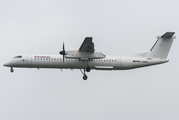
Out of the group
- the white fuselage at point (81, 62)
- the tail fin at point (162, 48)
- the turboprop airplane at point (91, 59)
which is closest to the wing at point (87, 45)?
the turboprop airplane at point (91, 59)

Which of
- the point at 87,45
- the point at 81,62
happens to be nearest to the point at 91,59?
the point at 81,62

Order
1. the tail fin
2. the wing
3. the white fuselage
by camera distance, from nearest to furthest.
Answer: the wing → the white fuselage → the tail fin

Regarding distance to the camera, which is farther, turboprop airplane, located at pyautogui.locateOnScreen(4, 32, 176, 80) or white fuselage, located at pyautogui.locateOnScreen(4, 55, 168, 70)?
white fuselage, located at pyautogui.locateOnScreen(4, 55, 168, 70)

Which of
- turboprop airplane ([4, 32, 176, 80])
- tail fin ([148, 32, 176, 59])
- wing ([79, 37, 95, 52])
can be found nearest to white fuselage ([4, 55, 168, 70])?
turboprop airplane ([4, 32, 176, 80])

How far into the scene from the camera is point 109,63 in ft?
97.4

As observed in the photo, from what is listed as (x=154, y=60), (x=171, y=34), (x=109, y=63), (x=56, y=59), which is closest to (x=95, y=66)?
(x=109, y=63)

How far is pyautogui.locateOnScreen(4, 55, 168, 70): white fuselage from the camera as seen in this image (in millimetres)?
29047

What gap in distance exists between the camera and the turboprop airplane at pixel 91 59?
28547 millimetres

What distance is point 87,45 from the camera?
2789 centimetres

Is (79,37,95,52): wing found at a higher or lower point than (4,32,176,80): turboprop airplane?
higher

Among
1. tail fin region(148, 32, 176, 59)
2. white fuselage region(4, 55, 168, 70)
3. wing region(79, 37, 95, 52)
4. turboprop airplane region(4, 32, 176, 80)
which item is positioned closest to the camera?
wing region(79, 37, 95, 52)

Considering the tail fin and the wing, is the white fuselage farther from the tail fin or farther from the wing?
the wing

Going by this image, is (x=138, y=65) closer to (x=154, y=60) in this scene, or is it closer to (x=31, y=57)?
(x=154, y=60)

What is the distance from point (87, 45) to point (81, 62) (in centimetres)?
208
